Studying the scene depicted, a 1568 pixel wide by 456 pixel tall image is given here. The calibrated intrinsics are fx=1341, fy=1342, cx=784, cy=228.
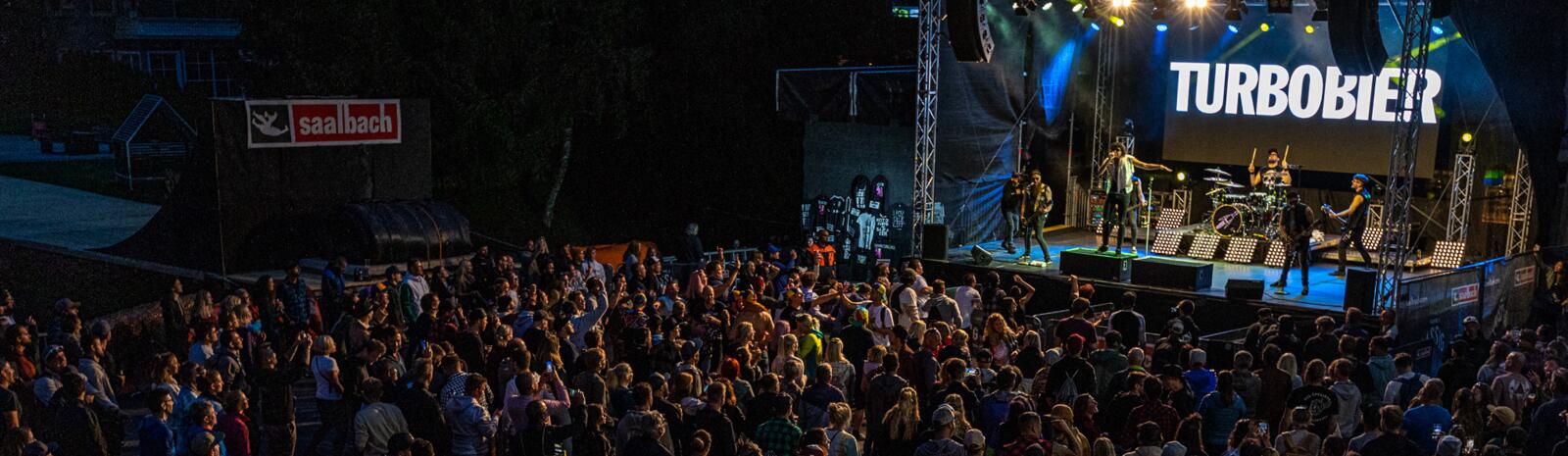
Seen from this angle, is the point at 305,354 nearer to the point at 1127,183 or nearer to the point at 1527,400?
the point at 1527,400

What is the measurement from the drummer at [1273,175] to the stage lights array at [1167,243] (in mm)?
1303

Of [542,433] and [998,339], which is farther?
[998,339]

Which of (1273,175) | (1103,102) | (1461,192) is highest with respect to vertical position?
(1103,102)

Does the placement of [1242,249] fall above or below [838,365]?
above

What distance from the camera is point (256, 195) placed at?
16594 millimetres

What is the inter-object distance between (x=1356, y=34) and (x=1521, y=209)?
5.25 metres

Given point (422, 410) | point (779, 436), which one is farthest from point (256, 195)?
point (779, 436)

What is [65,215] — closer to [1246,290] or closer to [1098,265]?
[1098,265]

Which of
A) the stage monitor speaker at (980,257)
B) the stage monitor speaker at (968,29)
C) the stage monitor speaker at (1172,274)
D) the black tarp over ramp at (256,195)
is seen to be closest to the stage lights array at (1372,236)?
the stage monitor speaker at (1172,274)

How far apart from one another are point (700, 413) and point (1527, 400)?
19.1 feet

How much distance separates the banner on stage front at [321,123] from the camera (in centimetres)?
1634

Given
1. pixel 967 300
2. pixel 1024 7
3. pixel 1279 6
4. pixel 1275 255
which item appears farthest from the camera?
pixel 1275 255

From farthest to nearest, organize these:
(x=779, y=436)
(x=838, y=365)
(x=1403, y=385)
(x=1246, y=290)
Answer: (x=1246, y=290) < (x=838, y=365) < (x=1403, y=385) < (x=779, y=436)

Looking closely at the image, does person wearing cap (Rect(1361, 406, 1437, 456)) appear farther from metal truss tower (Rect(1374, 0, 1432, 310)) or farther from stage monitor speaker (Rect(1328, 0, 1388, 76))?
stage monitor speaker (Rect(1328, 0, 1388, 76))
